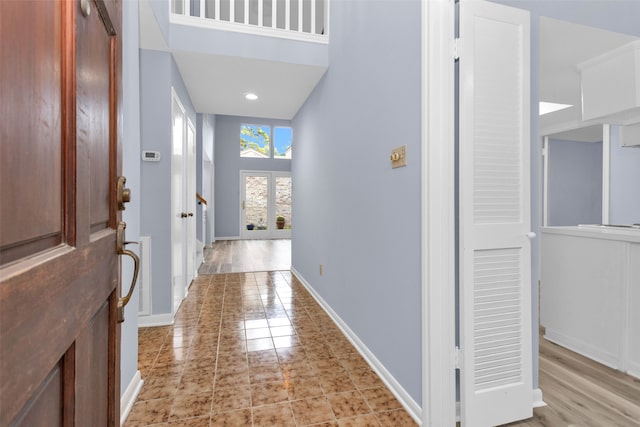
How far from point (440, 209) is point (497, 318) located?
598mm

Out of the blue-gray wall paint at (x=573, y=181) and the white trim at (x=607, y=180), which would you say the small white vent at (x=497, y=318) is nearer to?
the white trim at (x=607, y=180)

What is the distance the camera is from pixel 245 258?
5.86 meters

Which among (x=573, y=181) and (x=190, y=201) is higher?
(x=573, y=181)

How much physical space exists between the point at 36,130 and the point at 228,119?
29.6 feet

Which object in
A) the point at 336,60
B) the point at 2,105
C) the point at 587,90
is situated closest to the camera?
the point at 2,105

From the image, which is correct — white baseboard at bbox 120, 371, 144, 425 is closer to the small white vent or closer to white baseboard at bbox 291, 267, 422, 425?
white baseboard at bbox 291, 267, 422, 425

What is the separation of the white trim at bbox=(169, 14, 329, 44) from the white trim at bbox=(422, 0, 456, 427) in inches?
68.3

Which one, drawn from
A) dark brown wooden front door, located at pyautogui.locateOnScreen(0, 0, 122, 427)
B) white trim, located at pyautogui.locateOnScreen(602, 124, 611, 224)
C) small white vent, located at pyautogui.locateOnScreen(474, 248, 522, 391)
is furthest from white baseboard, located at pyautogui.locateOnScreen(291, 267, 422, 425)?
white trim, located at pyautogui.locateOnScreen(602, 124, 611, 224)

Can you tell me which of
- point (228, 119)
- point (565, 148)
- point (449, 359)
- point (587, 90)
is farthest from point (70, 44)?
point (228, 119)

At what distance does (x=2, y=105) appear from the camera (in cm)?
37

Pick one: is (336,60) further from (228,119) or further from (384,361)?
(228,119)

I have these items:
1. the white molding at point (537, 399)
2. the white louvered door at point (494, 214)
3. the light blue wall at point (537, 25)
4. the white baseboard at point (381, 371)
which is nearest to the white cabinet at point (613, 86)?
the light blue wall at point (537, 25)

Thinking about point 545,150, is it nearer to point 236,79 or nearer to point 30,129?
point 236,79

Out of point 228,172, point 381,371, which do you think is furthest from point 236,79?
point 228,172
